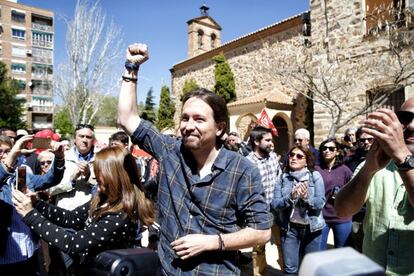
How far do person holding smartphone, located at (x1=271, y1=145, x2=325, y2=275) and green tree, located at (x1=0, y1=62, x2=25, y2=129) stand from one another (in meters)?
28.0

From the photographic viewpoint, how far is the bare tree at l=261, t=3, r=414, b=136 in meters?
9.27

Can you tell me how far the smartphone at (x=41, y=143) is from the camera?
321cm

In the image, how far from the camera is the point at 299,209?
378 centimetres

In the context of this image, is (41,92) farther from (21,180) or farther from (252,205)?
(252,205)

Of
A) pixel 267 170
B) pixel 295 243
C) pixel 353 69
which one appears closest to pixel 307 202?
pixel 295 243

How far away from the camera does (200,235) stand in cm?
160

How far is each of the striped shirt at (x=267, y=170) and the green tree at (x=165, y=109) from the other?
852 inches

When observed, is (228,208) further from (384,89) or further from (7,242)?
(384,89)

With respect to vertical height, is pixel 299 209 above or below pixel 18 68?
below

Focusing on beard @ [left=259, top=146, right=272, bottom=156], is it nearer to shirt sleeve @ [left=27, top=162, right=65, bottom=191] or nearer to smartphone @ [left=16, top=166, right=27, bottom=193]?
shirt sleeve @ [left=27, top=162, right=65, bottom=191]

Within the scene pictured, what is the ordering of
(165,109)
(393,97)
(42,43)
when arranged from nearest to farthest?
(393,97) → (165,109) → (42,43)

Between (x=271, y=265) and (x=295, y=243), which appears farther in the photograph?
(x=271, y=265)

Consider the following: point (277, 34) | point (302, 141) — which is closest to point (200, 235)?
point (302, 141)

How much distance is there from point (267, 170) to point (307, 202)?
36.7 inches
